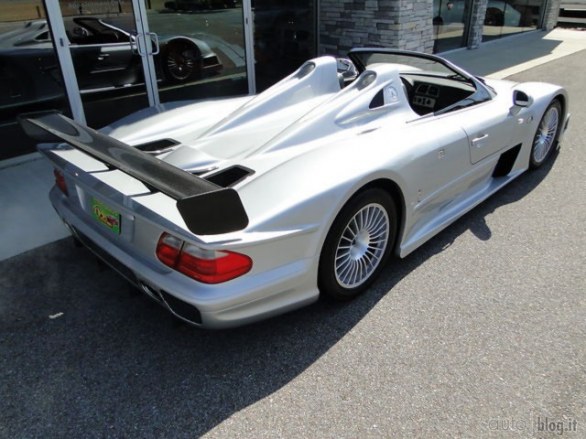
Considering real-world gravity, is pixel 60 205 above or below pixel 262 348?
above

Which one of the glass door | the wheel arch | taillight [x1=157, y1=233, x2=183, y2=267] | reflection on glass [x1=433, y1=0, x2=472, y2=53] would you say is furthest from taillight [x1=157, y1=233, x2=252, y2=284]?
reflection on glass [x1=433, y1=0, x2=472, y2=53]

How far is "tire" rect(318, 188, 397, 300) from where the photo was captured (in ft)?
7.72

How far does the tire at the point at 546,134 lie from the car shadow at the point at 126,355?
6.66 feet

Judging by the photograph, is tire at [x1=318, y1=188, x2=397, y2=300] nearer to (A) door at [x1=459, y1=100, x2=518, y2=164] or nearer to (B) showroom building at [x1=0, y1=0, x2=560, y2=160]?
(A) door at [x1=459, y1=100, x2=518, y2=164]

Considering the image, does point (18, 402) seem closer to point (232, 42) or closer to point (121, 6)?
point (121, 6)

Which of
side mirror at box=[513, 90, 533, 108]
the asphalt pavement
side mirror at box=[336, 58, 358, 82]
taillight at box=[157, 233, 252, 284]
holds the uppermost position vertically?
side mirror at box=[336, 58, 358, 82]

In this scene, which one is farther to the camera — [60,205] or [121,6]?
[121,6]

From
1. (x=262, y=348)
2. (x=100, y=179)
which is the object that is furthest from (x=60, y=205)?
(x=262, y=348)

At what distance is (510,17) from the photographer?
13.2 meters

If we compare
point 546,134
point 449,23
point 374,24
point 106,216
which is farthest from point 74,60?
point 449,23

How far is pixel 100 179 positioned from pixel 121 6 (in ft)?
14.2

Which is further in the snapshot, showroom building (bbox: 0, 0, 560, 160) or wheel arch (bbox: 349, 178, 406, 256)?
showroom building (bbox: 0, 0, 560, 160)

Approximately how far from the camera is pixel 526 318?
2.55m

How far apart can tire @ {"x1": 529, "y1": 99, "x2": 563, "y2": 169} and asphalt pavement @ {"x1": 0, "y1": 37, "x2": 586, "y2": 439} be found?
1305 millimetres
